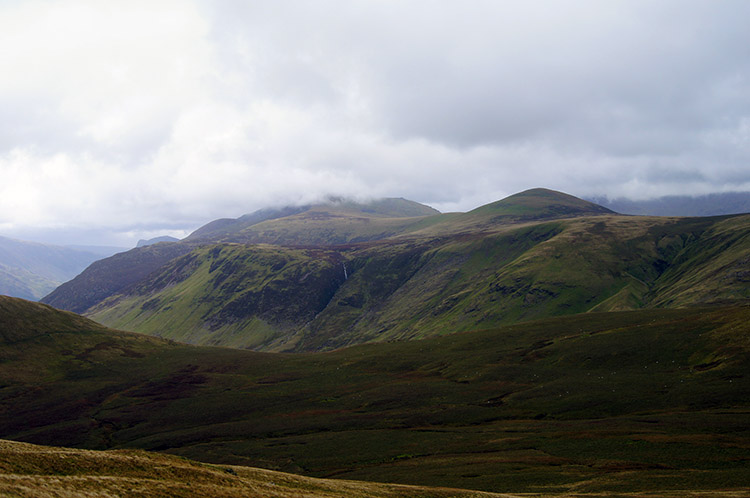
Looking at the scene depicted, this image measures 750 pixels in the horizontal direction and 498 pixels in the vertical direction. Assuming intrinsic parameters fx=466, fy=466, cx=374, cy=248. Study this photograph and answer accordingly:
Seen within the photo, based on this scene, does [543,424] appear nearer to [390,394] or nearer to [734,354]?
[390,394]

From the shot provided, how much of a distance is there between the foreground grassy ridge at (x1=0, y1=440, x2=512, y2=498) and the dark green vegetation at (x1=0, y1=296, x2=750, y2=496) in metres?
15.9

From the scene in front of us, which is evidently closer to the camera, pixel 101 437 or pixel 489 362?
pixel 101 437

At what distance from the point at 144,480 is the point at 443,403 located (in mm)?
78649

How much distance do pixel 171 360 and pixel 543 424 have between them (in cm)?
14047

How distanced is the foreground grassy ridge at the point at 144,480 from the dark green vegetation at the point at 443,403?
15.9 metres

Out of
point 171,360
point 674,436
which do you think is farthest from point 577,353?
point 171,360

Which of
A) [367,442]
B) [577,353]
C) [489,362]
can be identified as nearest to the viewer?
[367,442]

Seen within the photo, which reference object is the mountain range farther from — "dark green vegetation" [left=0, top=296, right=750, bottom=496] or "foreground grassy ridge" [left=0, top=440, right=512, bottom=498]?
"dark green vegetation" [left=0, top=296, right=750, bottom=496]

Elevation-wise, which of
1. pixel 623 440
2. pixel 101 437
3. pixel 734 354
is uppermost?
pixel 734 354

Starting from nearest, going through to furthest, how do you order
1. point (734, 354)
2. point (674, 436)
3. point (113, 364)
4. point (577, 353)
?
point (674, 436), point (734, 354), point (577, 353), point (113, 364)

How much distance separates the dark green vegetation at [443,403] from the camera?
221 feet

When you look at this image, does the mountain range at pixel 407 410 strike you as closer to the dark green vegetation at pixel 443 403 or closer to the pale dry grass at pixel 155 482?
the pale dry grass at pixel 155 482

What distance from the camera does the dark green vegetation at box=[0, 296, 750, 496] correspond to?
6739 cm

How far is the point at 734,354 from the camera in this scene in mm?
102875
